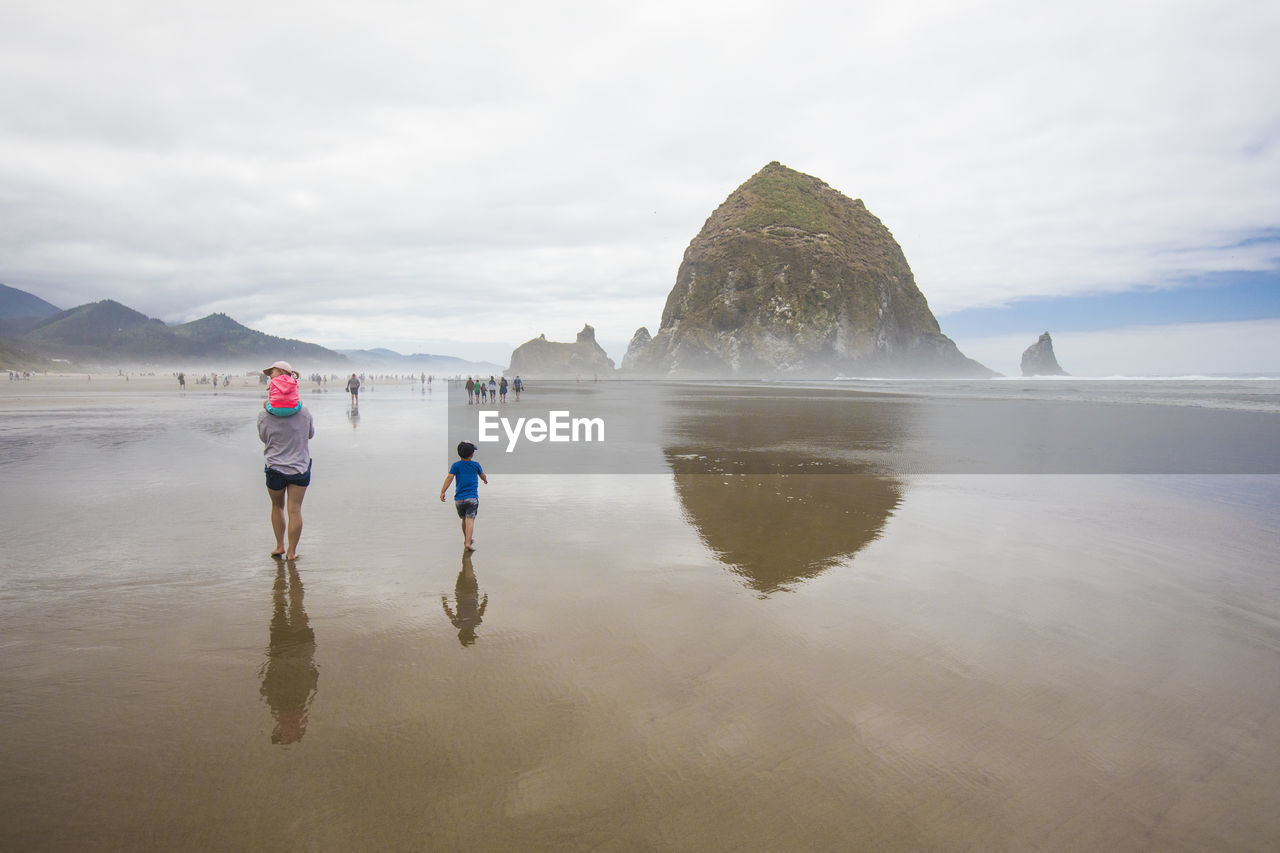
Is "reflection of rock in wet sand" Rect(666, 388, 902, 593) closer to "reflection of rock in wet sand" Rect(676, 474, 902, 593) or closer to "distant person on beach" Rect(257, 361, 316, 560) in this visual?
"reflection of rock in wet sand" Rect(676, 474, 902, 593)

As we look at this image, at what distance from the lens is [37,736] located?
333cm

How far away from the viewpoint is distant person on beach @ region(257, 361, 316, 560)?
6.68m

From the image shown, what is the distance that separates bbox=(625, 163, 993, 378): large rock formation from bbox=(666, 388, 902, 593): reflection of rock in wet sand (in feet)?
321

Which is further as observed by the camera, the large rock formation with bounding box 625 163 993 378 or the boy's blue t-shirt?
the large rock formation with bounding box 625 163 993 378

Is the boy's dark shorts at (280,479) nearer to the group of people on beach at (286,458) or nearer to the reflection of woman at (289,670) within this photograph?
the group of people on beach at (286,458)

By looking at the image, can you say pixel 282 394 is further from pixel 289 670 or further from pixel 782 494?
pixel 782 494

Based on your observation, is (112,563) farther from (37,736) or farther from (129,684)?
(37,736)

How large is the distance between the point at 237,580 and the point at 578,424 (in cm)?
1823

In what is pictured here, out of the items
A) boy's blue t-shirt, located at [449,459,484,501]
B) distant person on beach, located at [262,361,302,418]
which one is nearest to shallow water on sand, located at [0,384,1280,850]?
Result: boy's blue t-shirt, located at [449,459,484,501]

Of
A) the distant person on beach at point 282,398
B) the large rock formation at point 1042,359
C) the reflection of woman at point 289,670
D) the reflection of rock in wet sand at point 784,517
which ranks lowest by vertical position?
the reflection of woman at point 289,670

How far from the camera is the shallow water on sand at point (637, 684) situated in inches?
112

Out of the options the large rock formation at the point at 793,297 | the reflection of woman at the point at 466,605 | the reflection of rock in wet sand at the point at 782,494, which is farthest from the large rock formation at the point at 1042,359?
the reflection of woman at the point at 466,605

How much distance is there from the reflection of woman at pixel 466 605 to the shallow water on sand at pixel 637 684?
46 mm

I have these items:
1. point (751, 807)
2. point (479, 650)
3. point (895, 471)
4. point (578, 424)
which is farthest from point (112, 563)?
point (578, 424)
